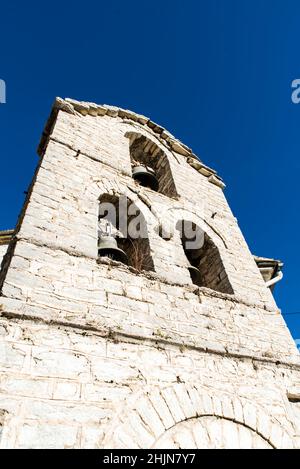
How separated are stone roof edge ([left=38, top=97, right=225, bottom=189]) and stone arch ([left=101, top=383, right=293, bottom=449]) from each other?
204 inches

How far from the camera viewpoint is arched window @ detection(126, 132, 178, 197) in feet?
21.1

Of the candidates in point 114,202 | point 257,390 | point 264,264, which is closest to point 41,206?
point 114,202

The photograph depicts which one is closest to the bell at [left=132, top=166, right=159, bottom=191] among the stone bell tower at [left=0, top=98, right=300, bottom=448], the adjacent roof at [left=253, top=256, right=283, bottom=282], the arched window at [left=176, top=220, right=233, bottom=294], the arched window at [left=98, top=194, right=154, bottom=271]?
the stone bell tower at [left=0, top=98, right=300, bottom=448]

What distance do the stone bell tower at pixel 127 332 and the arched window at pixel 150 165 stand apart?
1158 mm

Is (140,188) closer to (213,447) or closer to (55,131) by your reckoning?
(55,131)

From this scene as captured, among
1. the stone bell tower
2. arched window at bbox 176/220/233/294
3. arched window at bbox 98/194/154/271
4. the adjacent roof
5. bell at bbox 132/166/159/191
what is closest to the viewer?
the stone bell tower

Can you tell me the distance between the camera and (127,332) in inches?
112

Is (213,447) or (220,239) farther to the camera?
(220,239)

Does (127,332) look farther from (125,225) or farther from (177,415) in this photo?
(125,225)

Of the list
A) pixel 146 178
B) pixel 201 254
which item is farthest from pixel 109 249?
pixel 146 178

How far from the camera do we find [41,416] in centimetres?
204

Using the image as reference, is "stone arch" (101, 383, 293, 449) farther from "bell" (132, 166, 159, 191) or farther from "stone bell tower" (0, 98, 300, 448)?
"bell" (132, 166, 159, 191)

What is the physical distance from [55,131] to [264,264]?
5.14 metres

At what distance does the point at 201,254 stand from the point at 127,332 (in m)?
2.74
